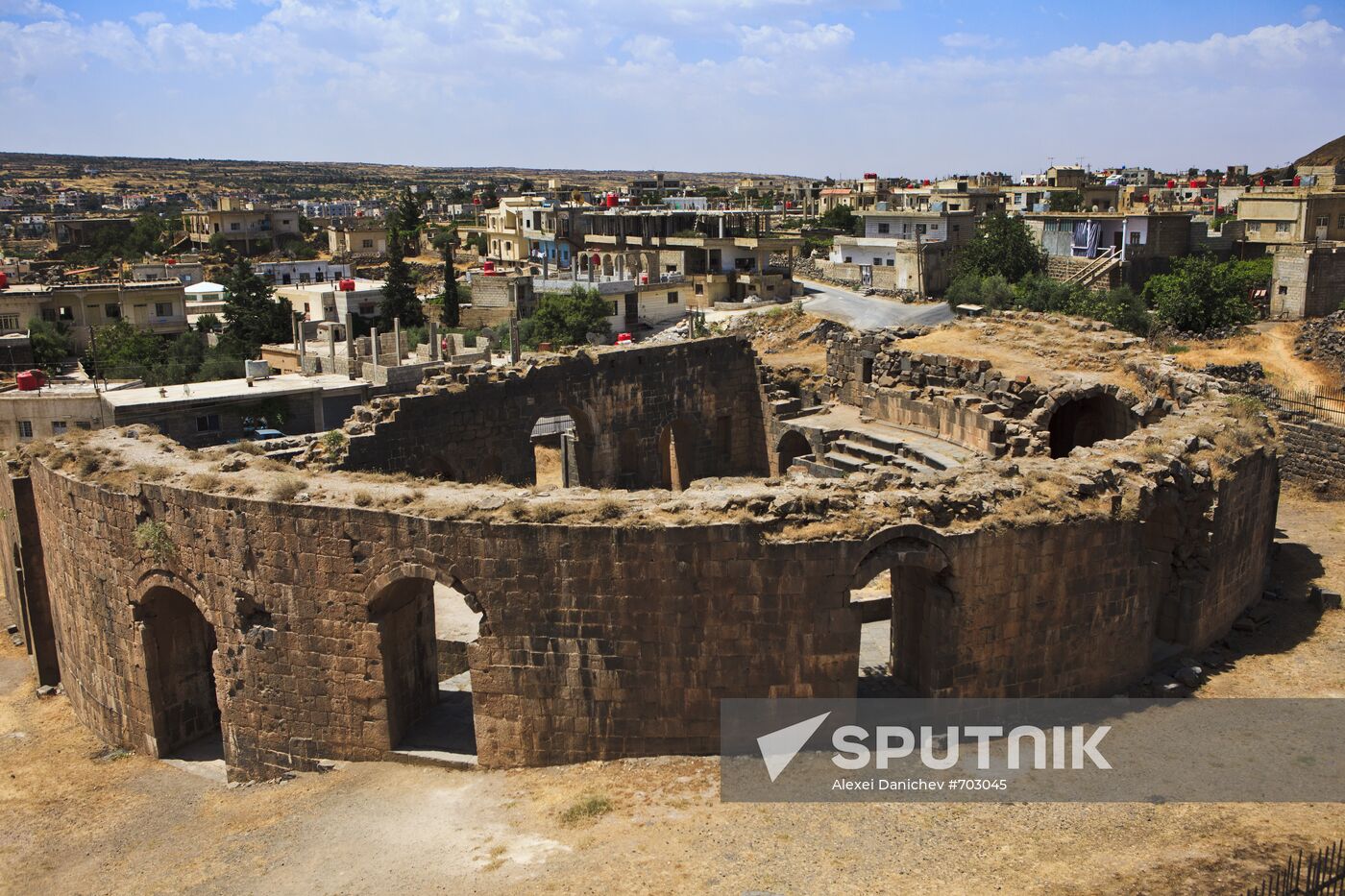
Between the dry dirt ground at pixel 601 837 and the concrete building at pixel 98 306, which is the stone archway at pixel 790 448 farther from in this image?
the concrete building at pixel 98 306

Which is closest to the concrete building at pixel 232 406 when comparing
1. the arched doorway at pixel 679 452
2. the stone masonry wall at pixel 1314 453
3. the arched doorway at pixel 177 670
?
the arched doorway at pixel 679 452

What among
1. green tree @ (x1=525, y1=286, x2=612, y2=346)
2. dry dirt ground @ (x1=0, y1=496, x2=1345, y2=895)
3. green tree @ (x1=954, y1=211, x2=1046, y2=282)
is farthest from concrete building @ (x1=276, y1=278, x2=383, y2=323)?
dry dirt ground @ (x1=0, y1=496, x2=1345, y2=895)

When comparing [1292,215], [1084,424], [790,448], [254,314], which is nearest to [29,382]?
[254,314]

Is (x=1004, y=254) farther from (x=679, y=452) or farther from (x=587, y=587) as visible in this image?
(x=587, y=587)

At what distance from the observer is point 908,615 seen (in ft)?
52.0

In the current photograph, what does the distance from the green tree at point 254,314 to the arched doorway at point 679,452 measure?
3127cm

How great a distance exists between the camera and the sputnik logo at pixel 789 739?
14.6 m

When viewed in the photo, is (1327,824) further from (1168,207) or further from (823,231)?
(823,231)

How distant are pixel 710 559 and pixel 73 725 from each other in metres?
12.1

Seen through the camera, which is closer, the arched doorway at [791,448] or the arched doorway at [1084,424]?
the arched doorway at [1084,424]

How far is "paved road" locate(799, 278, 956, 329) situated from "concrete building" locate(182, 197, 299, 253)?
200ft

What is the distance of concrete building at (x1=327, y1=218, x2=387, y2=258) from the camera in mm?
96625

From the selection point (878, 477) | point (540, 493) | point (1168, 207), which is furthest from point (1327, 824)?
point (1168, 207)

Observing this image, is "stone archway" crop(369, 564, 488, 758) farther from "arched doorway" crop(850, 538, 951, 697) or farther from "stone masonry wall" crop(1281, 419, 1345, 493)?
"stone masonry wall" crop(1281, 419, 1345, 493)
